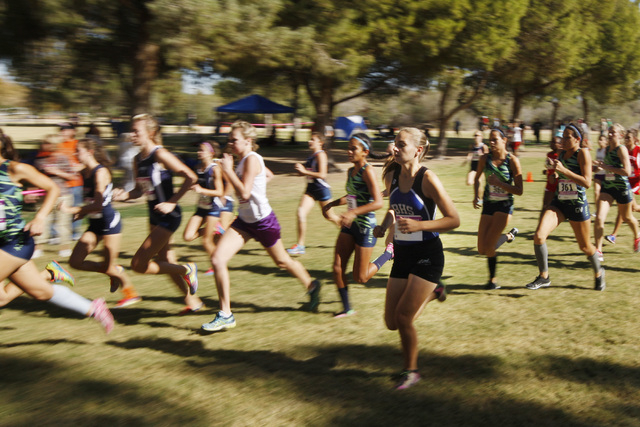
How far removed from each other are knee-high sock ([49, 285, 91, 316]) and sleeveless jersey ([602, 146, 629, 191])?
23.2 ft

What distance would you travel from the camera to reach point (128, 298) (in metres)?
6.22

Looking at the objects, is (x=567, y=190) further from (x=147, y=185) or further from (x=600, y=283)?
(x=147, y=185)

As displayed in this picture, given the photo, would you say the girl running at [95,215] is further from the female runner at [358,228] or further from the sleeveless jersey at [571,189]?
the sleeveless jersey at [571,189]

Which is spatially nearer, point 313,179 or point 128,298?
point 128,298

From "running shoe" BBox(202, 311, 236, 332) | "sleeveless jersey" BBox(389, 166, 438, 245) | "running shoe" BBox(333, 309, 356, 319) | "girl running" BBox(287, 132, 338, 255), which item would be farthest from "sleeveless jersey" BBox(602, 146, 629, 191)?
"running shoe" BBox(202, 311, 236, 332)

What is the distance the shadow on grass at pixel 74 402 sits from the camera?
374 centimetres

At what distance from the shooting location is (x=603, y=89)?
38094 mm

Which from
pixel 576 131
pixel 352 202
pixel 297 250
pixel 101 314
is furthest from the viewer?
pixel 297 250

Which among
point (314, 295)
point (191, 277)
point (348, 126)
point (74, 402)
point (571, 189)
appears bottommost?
point (74, 402)

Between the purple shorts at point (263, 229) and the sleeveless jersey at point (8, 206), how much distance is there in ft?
5.97

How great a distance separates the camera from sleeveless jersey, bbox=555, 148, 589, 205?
20.8 feet

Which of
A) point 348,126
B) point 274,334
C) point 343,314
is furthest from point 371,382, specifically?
point 348,126

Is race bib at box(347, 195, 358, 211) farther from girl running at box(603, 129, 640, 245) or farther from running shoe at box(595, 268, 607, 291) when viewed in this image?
girl running at box(603, 129, 640, 245)

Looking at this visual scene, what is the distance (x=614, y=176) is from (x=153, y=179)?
6431 millimetres
